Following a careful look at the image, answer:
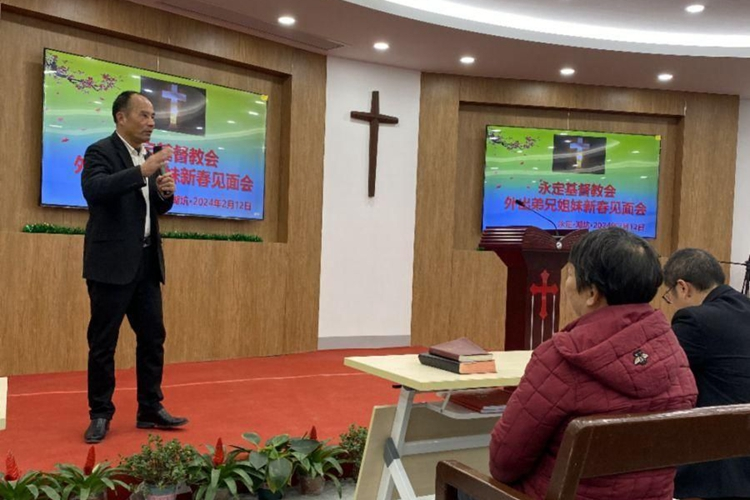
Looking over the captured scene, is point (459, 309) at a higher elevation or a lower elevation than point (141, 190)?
lower

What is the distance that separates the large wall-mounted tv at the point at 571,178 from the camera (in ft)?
23.8

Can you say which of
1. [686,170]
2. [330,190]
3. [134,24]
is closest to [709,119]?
[686,170]

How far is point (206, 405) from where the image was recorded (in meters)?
3.79

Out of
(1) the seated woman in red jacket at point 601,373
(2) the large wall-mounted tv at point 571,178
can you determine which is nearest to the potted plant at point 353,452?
(1) the seated woman in red jacket at point 601,373

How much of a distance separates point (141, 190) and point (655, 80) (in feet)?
18.7

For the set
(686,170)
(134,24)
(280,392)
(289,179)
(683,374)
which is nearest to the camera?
(683,374)

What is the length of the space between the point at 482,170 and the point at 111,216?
16.4ft

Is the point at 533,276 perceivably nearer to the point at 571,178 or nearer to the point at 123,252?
the point at 123,252

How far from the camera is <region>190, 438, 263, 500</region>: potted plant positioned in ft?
8.34

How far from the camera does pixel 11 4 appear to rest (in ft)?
14.8

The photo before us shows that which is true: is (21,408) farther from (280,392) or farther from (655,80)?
(655,80)

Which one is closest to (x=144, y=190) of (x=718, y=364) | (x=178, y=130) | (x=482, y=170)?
(x=718, y=364)

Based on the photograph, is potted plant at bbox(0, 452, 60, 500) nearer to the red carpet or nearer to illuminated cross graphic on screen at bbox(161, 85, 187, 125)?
the red carpet

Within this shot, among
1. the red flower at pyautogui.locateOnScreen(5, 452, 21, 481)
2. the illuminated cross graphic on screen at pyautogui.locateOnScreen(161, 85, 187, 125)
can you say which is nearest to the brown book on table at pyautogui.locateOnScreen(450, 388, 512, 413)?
the red flower at pyautogui.locateOnScreen(5, 452, 21, 481)
